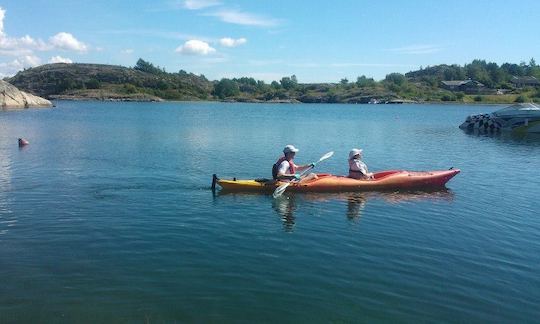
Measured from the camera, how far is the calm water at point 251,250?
898cm

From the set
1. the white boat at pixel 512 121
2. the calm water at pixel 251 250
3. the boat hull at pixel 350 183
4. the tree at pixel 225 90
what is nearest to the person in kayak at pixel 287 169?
the boat hull at pixel 350 183

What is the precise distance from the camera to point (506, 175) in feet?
77.4

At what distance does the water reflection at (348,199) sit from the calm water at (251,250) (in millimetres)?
80

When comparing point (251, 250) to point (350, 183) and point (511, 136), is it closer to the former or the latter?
point (350, 183)

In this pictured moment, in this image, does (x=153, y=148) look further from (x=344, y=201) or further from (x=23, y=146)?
(x=344, y=201)

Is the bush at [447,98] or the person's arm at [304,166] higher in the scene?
the bush at [447,98]

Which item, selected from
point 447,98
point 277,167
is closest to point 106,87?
point 447,98

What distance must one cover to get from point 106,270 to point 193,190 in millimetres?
8176

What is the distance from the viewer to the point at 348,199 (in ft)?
56.7

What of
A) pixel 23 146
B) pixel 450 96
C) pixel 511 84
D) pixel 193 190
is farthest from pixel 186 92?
pixel 193 190

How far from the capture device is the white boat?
150 feet

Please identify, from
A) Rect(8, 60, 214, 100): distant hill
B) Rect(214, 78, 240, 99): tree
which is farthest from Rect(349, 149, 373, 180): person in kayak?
Rect(214, 78, 240, 99): tree

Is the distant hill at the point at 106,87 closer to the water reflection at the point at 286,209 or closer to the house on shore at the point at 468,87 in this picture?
the house on shore at the point at 468,87

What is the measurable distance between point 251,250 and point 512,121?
42.8m
